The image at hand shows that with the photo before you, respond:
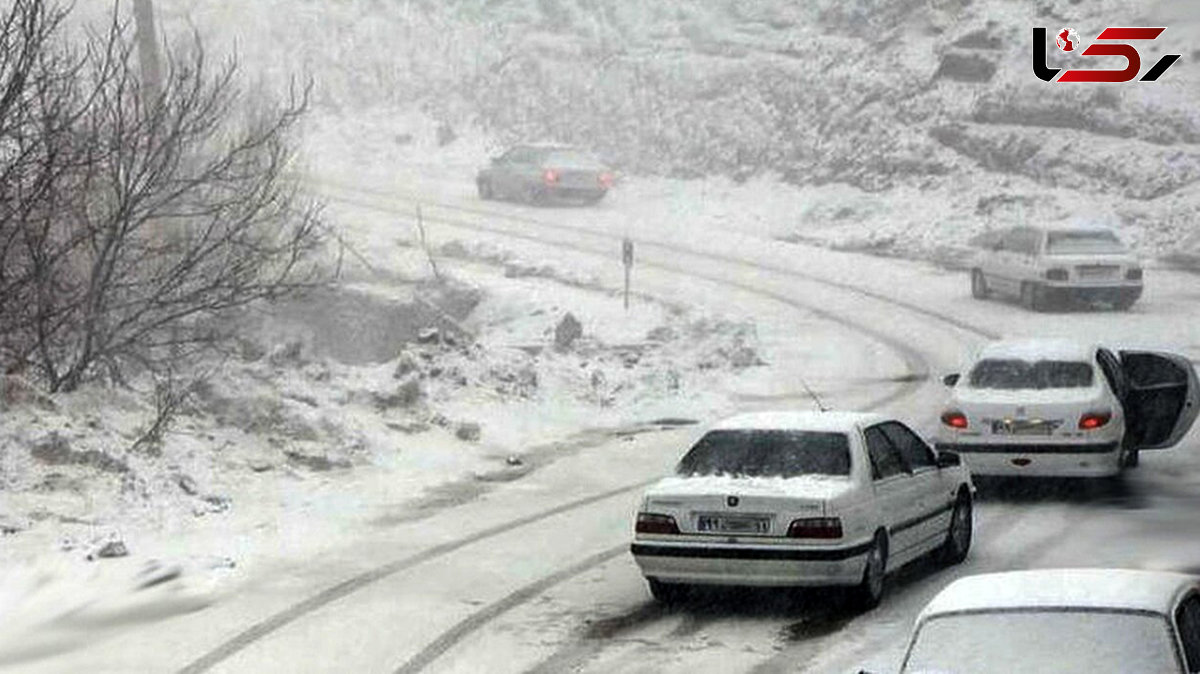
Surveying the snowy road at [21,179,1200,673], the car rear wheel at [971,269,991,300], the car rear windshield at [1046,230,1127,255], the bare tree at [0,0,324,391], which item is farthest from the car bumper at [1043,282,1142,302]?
the bare tree at [0,0,324,391]

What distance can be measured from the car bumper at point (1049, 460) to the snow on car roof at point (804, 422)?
11.4 ft

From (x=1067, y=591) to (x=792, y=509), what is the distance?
458 cm

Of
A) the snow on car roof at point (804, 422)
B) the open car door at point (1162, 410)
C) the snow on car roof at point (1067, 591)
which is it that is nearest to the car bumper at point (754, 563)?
the snow on car roof at point (804, 422)

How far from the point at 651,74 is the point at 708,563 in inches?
1715

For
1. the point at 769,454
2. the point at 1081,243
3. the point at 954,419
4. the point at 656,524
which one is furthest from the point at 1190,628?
the point at 1081,243

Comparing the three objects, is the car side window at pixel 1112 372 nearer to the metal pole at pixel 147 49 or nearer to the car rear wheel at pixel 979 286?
the metal pole at pixel 147 49

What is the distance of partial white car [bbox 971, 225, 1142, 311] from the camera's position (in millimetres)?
32562

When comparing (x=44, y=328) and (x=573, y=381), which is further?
(x=573, y=381)

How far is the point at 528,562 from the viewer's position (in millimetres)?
15398

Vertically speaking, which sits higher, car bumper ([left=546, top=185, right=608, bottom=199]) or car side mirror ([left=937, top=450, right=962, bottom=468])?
car bumper ([left=546, top=185, right=608, bottom=199])

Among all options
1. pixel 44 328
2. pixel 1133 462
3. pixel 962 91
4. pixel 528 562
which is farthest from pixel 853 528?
pixel 962 91

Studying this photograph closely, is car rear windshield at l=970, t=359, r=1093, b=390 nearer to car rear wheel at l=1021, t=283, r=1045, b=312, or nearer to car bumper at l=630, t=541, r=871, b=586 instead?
car bumper at l=630, t=541, r=871, b=586

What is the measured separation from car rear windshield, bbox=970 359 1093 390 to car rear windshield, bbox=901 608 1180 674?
10361 mm

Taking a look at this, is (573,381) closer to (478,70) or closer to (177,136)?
(177,136)
